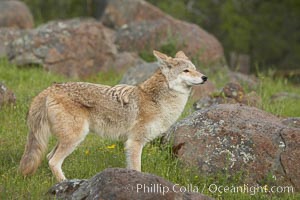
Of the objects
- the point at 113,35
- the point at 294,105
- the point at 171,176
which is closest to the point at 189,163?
the point at 171,176

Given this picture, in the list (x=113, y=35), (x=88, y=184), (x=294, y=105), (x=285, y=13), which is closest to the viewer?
(x=88, y=184)

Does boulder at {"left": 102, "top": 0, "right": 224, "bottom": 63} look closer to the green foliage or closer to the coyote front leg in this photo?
the green foliage

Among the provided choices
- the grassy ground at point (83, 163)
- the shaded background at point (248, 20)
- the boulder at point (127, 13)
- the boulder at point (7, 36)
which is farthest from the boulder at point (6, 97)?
the shaded background at point (248, 20)

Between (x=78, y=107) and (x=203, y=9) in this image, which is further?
(x=203, y=9)

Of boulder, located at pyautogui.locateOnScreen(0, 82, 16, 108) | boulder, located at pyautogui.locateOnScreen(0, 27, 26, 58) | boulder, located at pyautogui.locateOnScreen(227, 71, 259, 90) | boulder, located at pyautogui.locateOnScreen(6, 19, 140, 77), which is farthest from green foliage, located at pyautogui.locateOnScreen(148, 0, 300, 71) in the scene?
boulder, located at pyautogui.locateOnScreen(0, 82, 16, 108)

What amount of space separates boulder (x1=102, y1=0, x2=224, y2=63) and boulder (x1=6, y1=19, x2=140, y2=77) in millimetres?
1831

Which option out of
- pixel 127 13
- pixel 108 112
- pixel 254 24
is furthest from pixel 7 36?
pixel 254 24

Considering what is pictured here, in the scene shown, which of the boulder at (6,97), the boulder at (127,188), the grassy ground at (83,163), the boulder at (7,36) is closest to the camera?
the boulder at (127,188)

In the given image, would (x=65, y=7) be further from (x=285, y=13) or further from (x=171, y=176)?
(x=171, y=176)

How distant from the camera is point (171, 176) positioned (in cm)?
895

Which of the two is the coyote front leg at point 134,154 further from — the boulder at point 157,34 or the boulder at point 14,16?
the boulder at point 14,16

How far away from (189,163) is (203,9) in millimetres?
22286

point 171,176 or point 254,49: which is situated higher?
point 171,176

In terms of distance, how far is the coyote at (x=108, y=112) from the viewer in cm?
873
